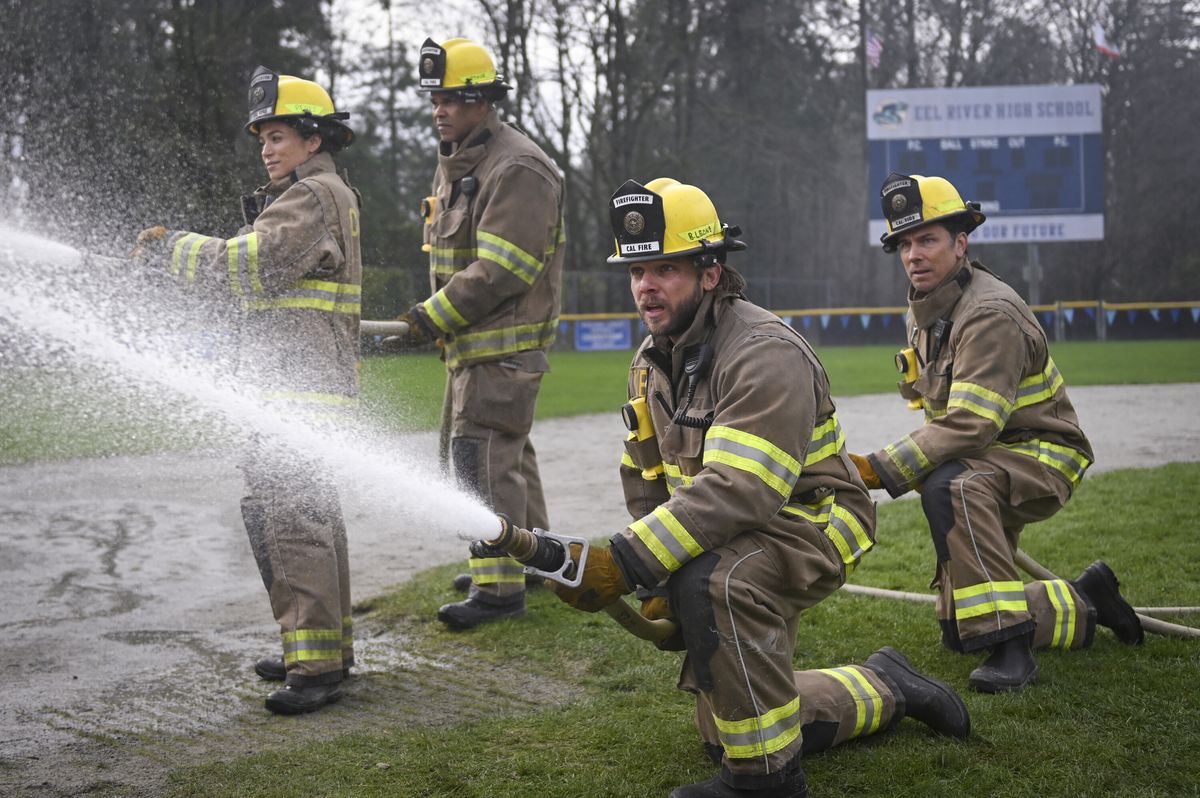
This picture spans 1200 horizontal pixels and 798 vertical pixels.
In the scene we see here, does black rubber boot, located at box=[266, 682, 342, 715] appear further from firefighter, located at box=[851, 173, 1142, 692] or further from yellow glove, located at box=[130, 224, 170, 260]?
firefighter, located at box=[851, 173, 1142, 692]

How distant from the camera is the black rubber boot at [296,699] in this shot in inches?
169

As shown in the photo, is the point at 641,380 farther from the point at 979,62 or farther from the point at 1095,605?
the point at 979,62

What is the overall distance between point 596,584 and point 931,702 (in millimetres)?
1186

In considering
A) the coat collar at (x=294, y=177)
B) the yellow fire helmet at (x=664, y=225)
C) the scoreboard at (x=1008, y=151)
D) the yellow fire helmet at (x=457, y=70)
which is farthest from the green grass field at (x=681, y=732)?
the scoreboard at (x=1008, y=151)

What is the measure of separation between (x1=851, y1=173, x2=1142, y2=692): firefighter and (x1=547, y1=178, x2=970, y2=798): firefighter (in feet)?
2.36

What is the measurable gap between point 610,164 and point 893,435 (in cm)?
2343

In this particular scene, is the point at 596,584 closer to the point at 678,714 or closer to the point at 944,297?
the point at 678,714

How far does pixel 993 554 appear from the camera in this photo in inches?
173

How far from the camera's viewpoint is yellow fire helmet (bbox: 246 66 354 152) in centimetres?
455

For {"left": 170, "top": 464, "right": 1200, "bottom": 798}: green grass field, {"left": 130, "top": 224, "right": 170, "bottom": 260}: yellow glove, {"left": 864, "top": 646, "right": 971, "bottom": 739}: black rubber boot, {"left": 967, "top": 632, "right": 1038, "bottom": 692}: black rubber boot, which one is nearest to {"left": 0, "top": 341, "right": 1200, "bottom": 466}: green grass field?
{"left": 130, "top": 224, "right": 170, "bottom": 260}: yellow glove

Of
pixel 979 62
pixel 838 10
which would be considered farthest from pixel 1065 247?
pixel 838 10

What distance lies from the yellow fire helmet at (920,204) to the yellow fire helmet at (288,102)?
209cm

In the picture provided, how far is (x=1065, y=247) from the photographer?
40219 mm

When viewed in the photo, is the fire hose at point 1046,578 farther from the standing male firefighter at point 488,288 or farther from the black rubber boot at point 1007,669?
the standing male firefighter at point 488,288
